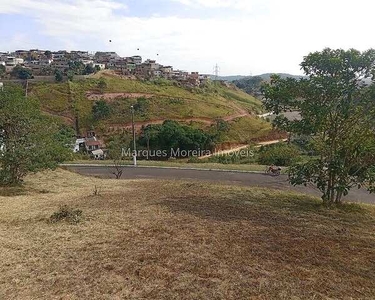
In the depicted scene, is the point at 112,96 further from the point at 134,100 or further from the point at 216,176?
the point at 216,176

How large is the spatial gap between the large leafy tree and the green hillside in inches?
1538

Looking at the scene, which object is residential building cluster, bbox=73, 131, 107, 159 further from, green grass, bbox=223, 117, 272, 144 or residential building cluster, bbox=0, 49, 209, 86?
residential building cluster, bbox=0, 49, 209, 86

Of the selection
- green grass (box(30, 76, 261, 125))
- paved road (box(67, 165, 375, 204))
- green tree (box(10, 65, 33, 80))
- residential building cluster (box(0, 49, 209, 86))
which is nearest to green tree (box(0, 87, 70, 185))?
paved road (box(67, 165, 375, 204))

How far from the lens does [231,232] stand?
313 inches

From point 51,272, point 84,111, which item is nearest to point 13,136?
point 51,272

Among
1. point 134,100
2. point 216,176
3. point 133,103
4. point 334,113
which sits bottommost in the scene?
point 216,176

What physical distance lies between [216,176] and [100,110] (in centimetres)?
3533

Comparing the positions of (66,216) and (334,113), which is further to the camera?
(334,113)

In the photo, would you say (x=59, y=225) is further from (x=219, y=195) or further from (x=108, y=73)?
(x=108, y=73)

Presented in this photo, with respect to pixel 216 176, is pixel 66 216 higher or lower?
higher

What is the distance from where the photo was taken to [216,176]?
22.5 m

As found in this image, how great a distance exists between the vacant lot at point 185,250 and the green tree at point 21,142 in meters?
2.32

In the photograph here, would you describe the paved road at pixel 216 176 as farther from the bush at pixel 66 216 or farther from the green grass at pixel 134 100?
the green grass at pixel 134 100

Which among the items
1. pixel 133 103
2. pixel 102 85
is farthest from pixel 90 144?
pixel 102 85
